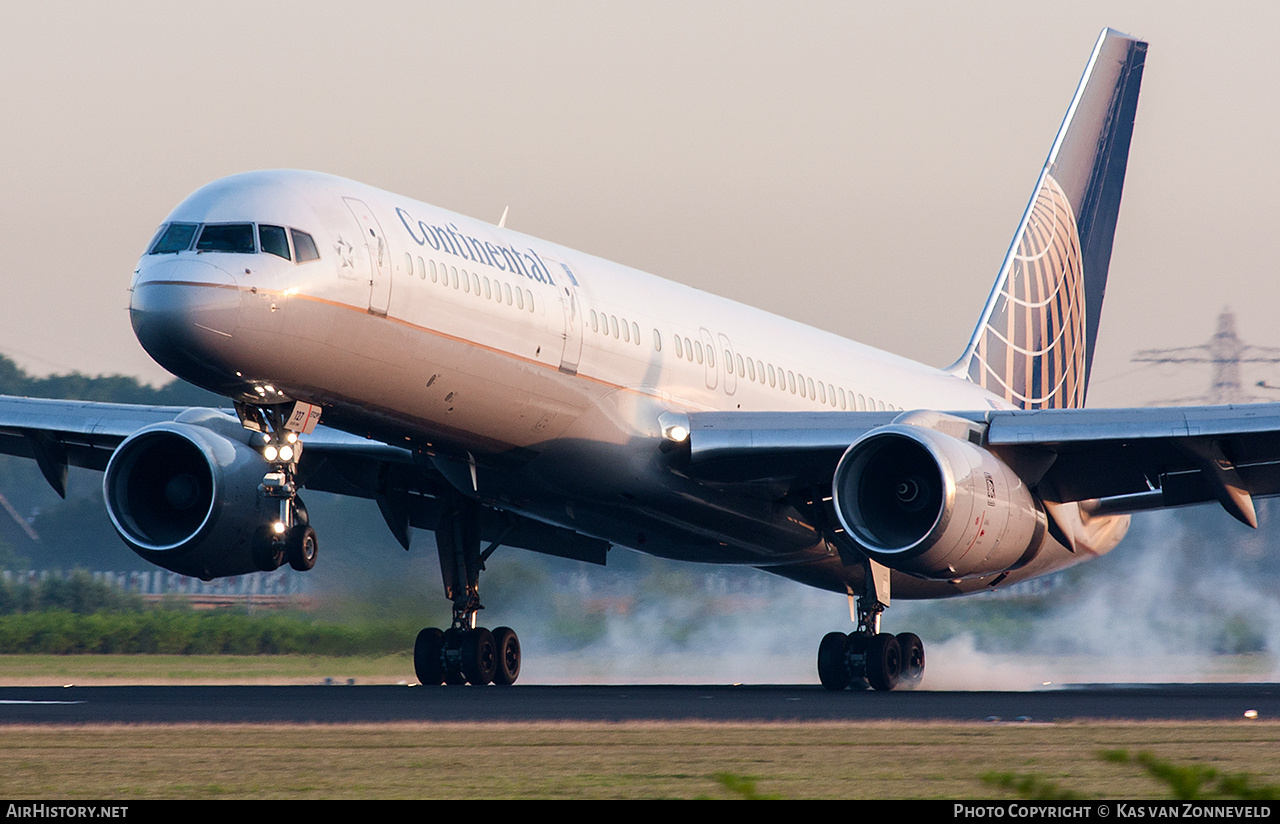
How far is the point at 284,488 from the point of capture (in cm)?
1636

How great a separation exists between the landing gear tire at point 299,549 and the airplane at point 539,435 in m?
0.04

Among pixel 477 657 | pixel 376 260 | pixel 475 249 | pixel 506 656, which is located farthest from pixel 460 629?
pixel 376 260

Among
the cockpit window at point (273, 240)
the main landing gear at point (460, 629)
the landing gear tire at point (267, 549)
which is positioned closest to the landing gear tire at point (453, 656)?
the main landing gear at point (460, 629)

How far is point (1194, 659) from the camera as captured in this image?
31.1 metres

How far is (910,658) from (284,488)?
10193mm

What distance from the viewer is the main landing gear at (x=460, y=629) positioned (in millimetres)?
22812

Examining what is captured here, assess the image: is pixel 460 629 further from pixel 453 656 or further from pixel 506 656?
pixel 506 656

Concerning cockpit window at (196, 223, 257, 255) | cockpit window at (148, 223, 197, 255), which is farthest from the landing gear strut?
cockpit window at (148, 223, 197, 255)

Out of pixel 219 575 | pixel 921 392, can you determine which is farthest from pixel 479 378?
pixel 921 392

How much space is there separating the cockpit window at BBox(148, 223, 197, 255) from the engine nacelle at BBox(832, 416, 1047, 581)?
7.68m

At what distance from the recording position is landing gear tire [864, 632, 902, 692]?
71.8ft

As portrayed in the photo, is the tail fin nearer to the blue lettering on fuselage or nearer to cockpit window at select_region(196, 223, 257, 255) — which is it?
the blue lettering on fuselage

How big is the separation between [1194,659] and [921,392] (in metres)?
9.47

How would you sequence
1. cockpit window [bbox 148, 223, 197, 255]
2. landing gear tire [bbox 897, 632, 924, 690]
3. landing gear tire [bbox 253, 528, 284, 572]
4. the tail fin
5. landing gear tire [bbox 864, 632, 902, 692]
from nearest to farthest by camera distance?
1. cockpit window [bbox 148, 223, 197, 255]
2. landing gear tire [bbox 253, 528, 284, 572]
3. landing gear tire [bbox 864, 632, 902, 692]
4. landing gear tire [bbox 897, 632, 924, 690]
5. the tail fin
